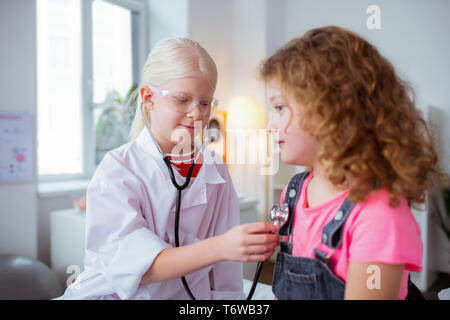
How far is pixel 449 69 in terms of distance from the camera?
8.85 feet

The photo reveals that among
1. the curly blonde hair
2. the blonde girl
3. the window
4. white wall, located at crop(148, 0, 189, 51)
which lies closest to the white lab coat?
the blonde girl

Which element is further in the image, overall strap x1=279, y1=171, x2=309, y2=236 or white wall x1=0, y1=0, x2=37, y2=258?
white wall x1=0, y1=0, x2=37, y2=258

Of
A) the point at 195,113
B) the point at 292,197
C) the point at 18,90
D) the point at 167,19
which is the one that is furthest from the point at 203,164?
the point at 167,19

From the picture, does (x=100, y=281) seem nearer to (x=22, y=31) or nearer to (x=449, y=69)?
(x=22, y=31)

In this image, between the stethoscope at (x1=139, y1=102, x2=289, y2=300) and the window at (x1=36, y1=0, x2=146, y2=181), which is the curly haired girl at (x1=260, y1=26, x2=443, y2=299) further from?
the window at (x1=36, y1=0, x2=146, y2=181)

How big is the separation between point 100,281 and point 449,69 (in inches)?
113

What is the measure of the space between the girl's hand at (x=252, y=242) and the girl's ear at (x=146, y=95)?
440 mm

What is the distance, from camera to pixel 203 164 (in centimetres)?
98

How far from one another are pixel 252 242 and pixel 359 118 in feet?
0.97

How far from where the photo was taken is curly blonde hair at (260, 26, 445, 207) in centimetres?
63

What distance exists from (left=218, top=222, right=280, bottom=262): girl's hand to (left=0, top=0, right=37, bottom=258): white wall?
1806 mm

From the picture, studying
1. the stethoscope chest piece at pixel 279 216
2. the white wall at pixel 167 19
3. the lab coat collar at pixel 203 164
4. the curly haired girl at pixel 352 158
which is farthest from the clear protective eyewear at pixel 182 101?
the white wall at pixel 167 19
